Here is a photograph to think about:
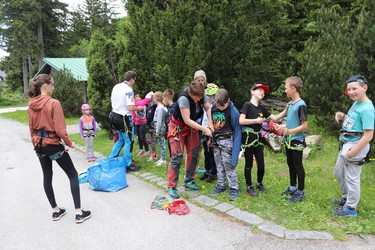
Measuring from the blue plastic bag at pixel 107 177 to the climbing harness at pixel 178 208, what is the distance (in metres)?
1.36

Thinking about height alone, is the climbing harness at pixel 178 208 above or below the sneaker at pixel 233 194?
below

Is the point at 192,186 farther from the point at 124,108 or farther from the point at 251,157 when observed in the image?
the point at 124,108

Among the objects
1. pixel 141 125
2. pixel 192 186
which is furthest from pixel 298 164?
pixel 141 125

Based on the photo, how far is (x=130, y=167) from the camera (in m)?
6.07

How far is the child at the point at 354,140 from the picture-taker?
3.27 m

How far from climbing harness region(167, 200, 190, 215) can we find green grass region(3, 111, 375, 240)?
393 mm

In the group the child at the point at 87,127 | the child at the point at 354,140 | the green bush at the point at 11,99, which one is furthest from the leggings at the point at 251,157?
the green bush at the point at 11,99

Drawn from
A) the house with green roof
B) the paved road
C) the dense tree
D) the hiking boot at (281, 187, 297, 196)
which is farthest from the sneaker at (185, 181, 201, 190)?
the house with green roof

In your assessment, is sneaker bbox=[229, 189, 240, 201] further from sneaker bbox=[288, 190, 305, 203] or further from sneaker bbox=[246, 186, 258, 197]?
sneaker bbox=[288, 190, 305, 203]

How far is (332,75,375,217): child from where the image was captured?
3.27m

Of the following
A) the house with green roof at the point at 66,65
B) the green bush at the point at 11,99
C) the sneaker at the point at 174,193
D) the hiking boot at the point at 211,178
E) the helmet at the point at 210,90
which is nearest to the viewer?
the sneaker at the point at 174,193

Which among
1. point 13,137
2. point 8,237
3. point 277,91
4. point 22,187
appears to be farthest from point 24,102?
point 8,237

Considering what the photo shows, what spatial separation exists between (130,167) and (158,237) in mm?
2877

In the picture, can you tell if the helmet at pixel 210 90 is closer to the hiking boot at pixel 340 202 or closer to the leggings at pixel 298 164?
the leggings at pixel 298 164
